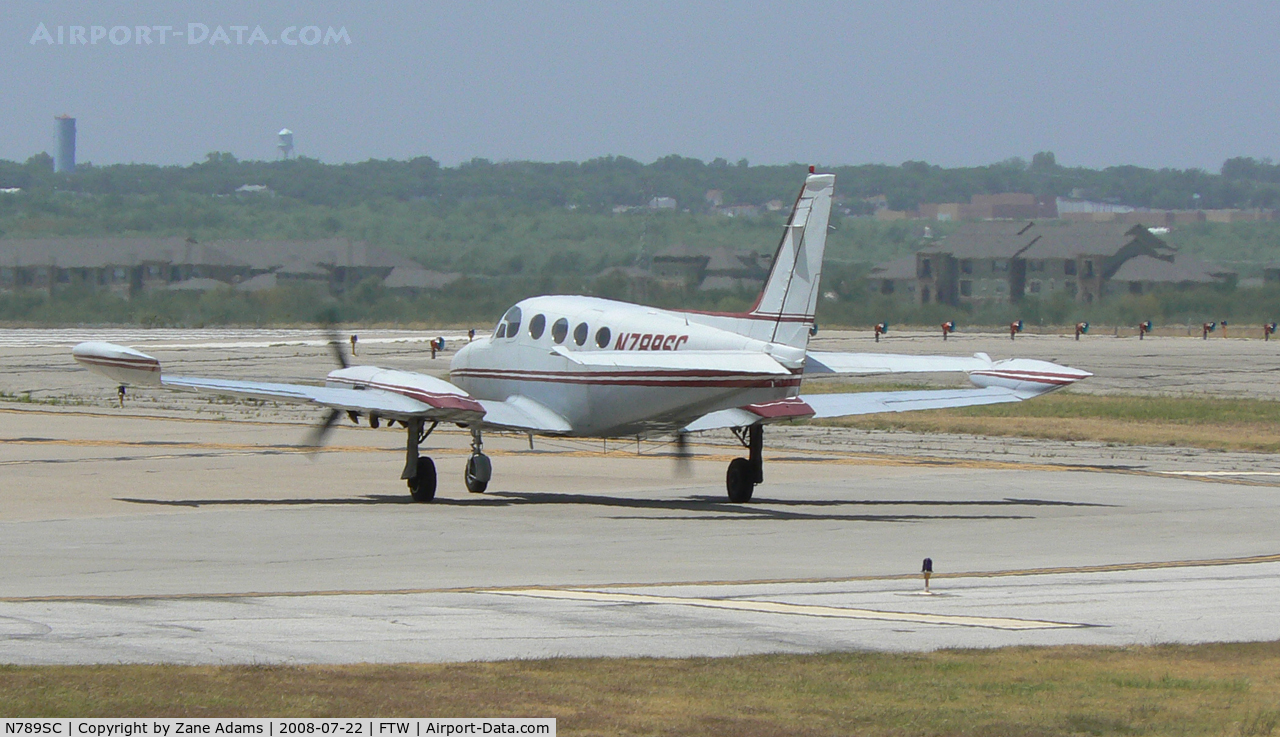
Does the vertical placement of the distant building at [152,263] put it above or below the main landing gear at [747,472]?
above

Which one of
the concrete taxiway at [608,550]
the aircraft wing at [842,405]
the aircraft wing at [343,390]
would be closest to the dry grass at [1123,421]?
the concrete taxiway at [608,550]

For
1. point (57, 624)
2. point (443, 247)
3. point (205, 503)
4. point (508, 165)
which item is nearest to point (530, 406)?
point (205, 503)

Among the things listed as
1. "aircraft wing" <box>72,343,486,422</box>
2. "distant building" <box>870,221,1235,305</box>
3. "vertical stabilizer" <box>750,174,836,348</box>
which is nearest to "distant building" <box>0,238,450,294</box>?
"distant building" <box>870,221,1235,305</box>

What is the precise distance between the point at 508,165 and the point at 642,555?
125936 mm

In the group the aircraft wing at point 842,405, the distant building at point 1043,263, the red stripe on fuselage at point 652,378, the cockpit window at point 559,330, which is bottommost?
the aircraft wing at point 842,405

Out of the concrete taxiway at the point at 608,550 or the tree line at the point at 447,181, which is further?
the tree line at the point at 447,181

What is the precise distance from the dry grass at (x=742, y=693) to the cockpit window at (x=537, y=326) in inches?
624

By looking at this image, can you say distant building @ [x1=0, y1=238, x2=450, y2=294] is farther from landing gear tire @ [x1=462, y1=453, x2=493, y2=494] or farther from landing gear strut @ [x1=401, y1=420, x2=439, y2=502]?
landing gear strut @ [x1=401, y1=420, x2=439, y2=502]

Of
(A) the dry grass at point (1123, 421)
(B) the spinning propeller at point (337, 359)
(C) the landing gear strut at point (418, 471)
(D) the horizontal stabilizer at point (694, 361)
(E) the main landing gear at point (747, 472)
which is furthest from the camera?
(A) the dry grass at point (1123, 421)

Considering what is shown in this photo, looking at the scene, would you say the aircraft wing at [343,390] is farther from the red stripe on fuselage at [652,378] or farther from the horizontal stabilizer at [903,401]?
the horizontal stabilizer at [903,401]

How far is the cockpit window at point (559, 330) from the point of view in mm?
28328

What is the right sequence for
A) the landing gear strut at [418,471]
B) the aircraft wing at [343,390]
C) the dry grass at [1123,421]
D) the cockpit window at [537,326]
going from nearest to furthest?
the aircraft wing at [343,390] → the landing gear strut at [418,471] → the cockpit window at [537,326] → the dry grass at [1123,421]

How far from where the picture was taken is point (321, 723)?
419 inches

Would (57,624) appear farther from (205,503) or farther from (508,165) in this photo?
(508,165)
